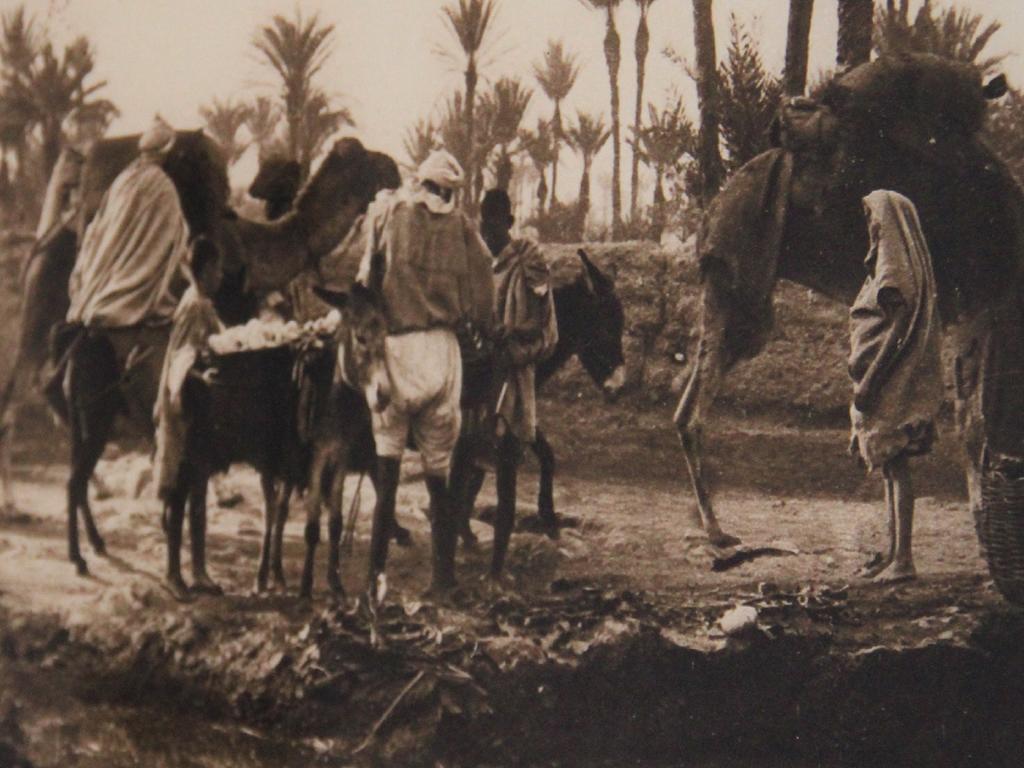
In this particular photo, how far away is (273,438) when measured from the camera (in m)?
5.20

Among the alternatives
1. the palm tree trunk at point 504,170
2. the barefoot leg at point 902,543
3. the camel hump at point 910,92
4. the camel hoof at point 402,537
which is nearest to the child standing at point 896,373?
the barefoot leg at point 902,543

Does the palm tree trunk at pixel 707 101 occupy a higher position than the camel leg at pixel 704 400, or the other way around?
the palm tree trunk at pixel 707 101

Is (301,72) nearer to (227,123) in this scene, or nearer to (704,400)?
(227,123)

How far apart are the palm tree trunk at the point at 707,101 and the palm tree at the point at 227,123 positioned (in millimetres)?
1949

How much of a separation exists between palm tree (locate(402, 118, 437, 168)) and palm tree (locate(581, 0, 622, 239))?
0.78 meters

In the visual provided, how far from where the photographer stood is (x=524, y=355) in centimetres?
516

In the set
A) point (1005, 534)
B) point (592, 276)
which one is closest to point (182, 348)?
point (592, 276)

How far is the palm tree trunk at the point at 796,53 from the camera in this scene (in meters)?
5.28

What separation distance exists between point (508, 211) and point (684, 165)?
2.58 ft

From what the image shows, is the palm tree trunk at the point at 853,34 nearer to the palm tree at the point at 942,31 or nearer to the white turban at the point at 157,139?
the palm tree at the point at 942,31

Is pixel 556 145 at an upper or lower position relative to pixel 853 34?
lower

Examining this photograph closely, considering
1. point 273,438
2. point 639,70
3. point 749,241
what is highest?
point 639,70

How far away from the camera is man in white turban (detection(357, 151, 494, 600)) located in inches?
196

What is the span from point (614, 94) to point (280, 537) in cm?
237
